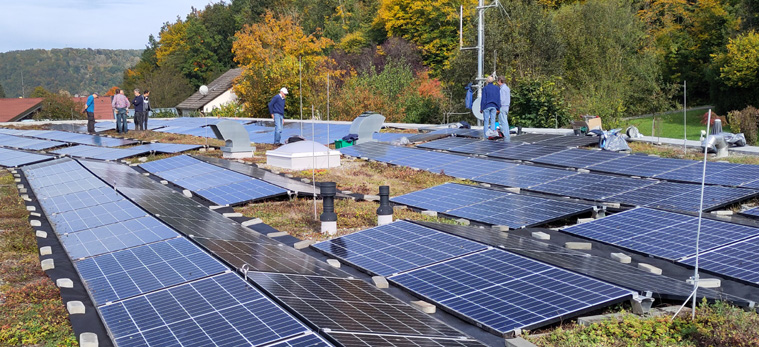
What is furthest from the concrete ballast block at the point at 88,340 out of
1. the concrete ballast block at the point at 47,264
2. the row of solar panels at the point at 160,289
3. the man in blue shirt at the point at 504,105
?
the man in blue shirt at the point at 504,105

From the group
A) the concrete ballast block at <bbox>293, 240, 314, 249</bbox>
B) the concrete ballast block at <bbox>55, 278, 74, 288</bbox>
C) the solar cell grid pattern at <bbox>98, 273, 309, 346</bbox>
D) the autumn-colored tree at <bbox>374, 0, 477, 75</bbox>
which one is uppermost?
the autumn-colored tree at <bbox>374, 0, 477, 75</bbox>

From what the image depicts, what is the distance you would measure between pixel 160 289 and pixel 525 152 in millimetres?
14192

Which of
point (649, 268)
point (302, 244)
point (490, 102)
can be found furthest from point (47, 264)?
point (490, 102)

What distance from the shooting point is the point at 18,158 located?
25.9 m

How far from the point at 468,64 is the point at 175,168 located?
90.0ft

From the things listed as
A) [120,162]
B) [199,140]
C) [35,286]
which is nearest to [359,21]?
[199,140]

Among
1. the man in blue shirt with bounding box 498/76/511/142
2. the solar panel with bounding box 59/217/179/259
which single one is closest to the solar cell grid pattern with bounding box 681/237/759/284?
the solar panel with bounding box 59/217/179/259

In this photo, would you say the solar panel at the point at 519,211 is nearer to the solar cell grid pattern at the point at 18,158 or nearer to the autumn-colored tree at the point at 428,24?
the solar cell grid pattern at the point at 18,158

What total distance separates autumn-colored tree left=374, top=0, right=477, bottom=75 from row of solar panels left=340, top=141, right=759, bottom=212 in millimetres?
47200

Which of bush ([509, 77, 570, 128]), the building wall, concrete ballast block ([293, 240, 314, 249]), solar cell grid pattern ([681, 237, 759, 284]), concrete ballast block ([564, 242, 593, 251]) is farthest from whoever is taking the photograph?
the building wall

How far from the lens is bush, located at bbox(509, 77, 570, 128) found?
32.8 metres

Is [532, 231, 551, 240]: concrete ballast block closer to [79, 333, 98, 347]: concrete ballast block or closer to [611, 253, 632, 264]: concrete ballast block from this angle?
[611, 253, 632, 264]: concrete ballast block

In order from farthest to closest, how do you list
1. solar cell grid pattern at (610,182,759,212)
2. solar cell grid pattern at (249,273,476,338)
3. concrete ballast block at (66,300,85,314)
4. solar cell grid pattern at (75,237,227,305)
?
solar cell grid pattern at (610,182,759,212) < solar cell grid pattern at (75,237,227,305) < concrete ballast block at (66,300,85,314) < solar cell grid pattern at (249,273,476,338)

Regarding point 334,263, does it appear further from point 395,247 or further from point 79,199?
point 79,199
